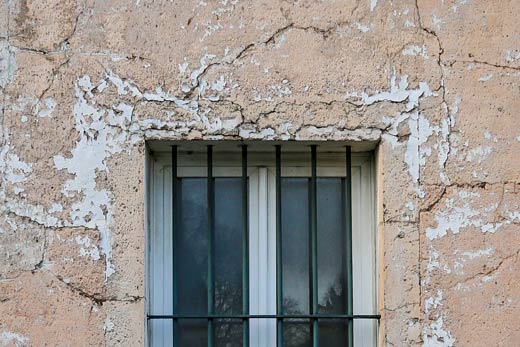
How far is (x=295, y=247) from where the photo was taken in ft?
12.8

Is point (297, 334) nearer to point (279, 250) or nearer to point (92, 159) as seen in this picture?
point (279, 250)

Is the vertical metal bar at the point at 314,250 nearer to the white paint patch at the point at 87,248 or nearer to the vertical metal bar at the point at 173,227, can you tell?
the vertical metal bar at the point at 173,227

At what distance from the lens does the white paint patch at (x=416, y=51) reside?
12.4ft

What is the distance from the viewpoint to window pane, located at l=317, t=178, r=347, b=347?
12.6ft

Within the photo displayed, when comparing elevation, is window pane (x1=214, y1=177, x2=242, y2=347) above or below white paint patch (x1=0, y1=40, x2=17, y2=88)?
below

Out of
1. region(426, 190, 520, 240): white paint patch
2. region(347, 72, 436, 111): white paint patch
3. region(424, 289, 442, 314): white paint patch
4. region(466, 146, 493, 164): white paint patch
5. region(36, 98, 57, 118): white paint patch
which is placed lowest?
region(424, 289, 442, 314): white paint patch

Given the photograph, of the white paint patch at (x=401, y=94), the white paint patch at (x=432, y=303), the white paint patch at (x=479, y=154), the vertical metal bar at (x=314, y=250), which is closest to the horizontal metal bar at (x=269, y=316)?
the vertical metal bar at (x=314, y=250)

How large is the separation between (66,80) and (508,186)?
1.64 meters

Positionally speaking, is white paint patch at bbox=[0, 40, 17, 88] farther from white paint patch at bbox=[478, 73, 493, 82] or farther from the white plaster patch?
white paint patch at bbox=[478, 73, 493, 82]

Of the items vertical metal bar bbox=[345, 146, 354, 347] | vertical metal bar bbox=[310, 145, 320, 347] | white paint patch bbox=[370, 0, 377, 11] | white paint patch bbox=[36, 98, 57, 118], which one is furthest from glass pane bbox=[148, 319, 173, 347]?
white paint patch bbox=[370, 0, 377, 11]

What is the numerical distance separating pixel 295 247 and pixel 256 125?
50 centimetres

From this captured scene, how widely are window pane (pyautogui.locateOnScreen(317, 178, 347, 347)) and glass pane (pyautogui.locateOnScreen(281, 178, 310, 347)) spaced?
53 mm

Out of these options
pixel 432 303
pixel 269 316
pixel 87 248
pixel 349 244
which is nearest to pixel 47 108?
pixel 87 248

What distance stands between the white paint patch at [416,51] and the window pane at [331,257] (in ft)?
1.77
